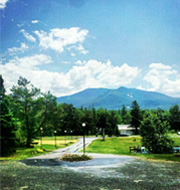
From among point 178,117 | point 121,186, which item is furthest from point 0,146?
point 178,117

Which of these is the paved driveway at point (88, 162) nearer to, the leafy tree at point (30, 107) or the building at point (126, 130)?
the leafy tree at point (30, 107)

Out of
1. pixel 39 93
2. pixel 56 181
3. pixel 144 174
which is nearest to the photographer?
pixel 56 181

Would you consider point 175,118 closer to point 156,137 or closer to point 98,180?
point 156,137

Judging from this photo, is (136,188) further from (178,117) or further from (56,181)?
(178,117)

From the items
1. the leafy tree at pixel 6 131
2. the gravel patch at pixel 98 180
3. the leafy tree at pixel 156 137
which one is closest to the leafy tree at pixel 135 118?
the leafy tree at pixel 156 137

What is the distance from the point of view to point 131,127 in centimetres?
9950

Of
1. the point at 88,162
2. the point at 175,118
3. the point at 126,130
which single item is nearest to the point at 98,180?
the point at 88,162

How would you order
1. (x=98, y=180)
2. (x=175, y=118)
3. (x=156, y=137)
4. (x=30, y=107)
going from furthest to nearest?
1. (x=175, y=118)
2. (x=30, y=107)
3. (x=156, y=137)
4. (x=98, y=180)

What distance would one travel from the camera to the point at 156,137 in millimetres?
30781

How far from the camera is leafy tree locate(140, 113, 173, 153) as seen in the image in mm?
30500

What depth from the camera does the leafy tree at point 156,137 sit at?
30500 millimetres

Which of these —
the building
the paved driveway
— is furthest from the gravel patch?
the building

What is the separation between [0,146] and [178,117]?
95.4 m

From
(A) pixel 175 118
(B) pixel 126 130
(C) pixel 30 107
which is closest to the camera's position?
(C) pixel 30 107
